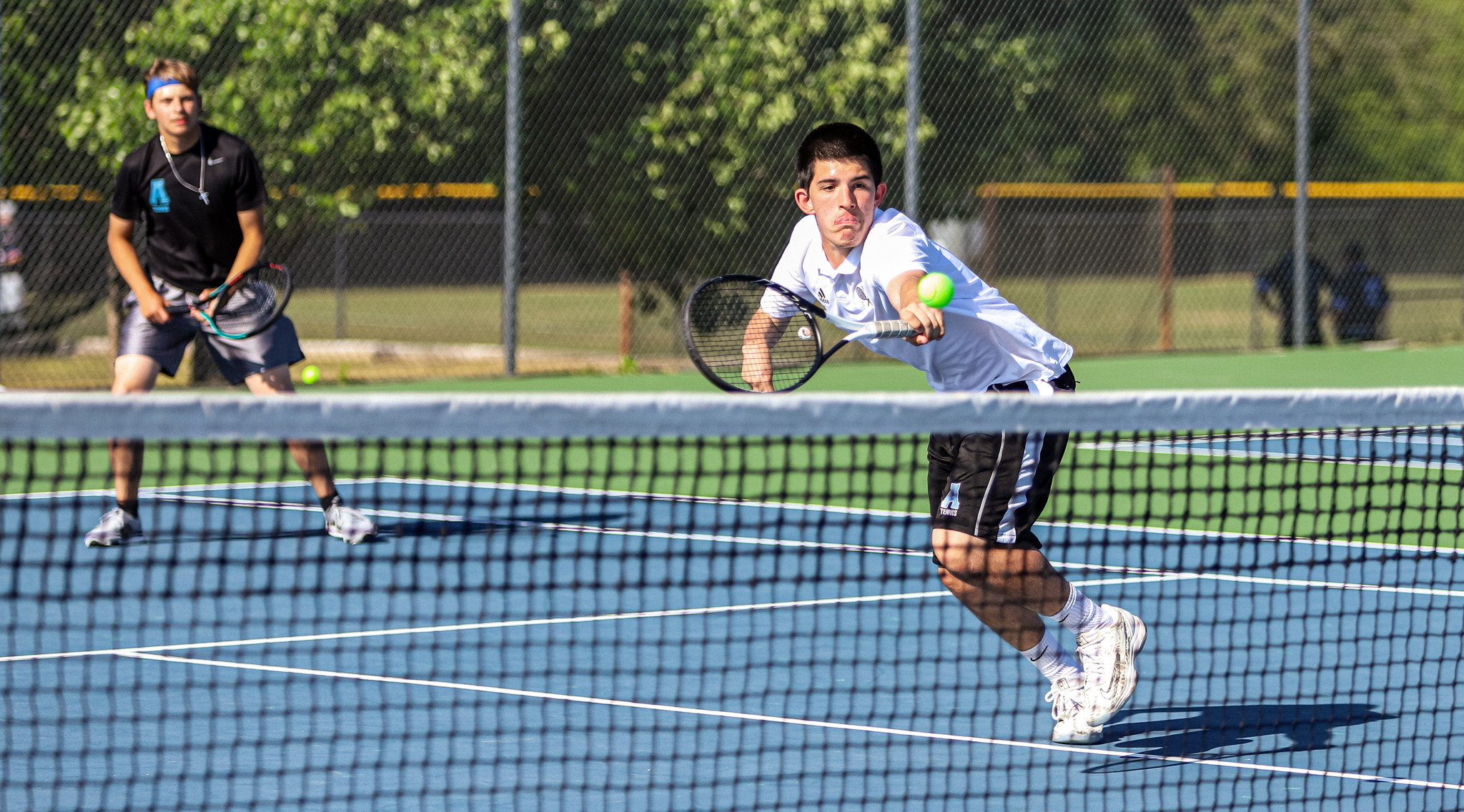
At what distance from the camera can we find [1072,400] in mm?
2904

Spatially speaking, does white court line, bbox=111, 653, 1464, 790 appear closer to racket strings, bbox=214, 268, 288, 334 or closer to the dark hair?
the dark hair

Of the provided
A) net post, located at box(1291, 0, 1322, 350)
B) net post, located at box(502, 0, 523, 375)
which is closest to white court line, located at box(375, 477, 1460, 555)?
net post, located at box(502, 0, 523, 375)

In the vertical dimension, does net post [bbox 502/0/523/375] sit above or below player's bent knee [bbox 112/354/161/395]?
above

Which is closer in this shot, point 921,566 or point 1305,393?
point 1305,393

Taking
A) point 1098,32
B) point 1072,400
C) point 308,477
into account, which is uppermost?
point 1098,32

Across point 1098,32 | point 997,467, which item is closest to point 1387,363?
point 1098,32

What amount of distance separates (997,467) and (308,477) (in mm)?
2946

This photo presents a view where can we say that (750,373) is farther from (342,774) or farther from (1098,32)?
(1098,32)

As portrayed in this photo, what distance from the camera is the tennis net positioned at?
2.93 m

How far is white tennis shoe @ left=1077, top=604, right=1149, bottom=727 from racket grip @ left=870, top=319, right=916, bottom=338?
0.83 metres

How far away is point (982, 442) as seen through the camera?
372cm

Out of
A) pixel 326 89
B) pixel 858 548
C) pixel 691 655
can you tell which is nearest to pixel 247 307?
pixel 858 548

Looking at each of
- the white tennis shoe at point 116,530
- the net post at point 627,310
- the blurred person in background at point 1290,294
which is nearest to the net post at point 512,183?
the net post at point 627,310

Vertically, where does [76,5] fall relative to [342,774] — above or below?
above
